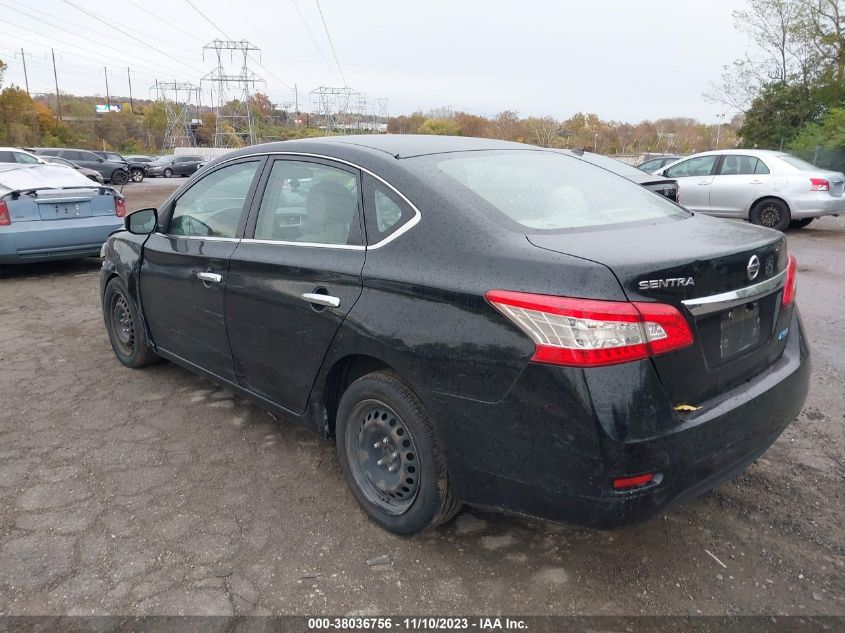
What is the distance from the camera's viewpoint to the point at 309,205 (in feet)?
10.3

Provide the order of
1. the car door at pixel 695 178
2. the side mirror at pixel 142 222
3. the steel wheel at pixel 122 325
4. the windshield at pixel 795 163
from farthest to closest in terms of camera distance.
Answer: the car door at pixel 695 178 < the windshield at pixel 795 163 < the steel wheel at pixel 122 325 < the side mirror at pixel 142 222

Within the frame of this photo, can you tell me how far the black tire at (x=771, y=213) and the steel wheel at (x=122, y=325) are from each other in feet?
33.8

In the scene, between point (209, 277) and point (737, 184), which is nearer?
point (209, 277)

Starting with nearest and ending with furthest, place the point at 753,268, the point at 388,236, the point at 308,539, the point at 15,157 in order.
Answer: the point at 753,268 < the point at 388,236 < the point at 308,539 < the point at 15,157

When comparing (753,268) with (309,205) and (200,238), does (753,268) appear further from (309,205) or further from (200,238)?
(200,238)

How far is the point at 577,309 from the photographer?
2.05 meters

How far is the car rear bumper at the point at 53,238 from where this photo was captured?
24.0 feet

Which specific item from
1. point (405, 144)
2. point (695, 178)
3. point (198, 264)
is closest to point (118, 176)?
point (695, 178)

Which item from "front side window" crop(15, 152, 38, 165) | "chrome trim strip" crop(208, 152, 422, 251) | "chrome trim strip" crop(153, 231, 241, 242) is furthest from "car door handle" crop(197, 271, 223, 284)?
"front side window" crop(15, 152, 38, 165)

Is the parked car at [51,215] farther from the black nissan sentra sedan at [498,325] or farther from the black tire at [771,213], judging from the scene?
the black tire at [771,213]

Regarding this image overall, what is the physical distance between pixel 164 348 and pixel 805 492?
3.71 metres

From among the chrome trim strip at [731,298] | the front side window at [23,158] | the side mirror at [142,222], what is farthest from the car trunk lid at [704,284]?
the front side window at [23,158]

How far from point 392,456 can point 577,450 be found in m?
0.93

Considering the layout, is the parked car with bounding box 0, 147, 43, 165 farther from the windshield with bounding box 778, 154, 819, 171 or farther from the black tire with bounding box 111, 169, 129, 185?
the windshield with bounding box 778, 154, 819, 171
